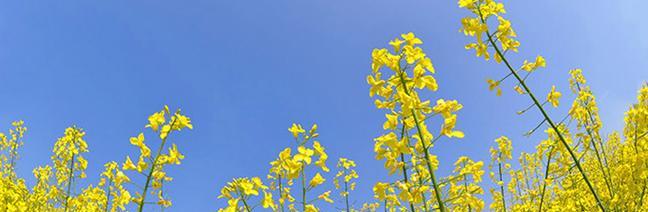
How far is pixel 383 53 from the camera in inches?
92.2

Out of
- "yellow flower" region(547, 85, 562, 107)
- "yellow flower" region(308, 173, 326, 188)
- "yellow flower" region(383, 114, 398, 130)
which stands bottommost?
"yellow flower" region(383, 114, 398, 130)

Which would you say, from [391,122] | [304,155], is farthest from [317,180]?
[391,122]

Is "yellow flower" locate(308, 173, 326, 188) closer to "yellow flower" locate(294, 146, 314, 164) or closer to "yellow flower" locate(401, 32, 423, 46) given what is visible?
"yellow flower" locate(294, 146, 314, 164)

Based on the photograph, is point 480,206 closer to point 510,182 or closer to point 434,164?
point 434,164

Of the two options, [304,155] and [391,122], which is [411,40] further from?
[304,155]

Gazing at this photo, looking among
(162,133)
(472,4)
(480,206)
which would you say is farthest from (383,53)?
(162,133)

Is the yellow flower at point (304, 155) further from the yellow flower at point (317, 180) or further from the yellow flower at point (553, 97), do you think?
the yellow flower at point (553, 97)

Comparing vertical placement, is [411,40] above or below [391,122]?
above

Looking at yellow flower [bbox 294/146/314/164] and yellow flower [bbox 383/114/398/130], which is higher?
yellow flower [bbox 294/146/314/164]

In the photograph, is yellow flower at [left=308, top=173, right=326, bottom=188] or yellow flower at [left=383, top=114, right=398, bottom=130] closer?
yellow flower at [left=383, top=114, right=398, bottom=130]

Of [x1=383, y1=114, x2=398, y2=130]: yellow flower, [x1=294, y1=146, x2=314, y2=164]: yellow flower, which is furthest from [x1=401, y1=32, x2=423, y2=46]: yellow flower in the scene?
[x1=294, y1=146, x2=314, y2=164]: yellow flower

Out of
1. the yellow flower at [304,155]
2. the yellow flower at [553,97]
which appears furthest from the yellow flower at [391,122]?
the yellow flower at [553,97]

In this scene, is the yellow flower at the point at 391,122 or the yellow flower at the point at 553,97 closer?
the yellow flower at the point at 391,122

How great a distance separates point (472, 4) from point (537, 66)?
56cm
